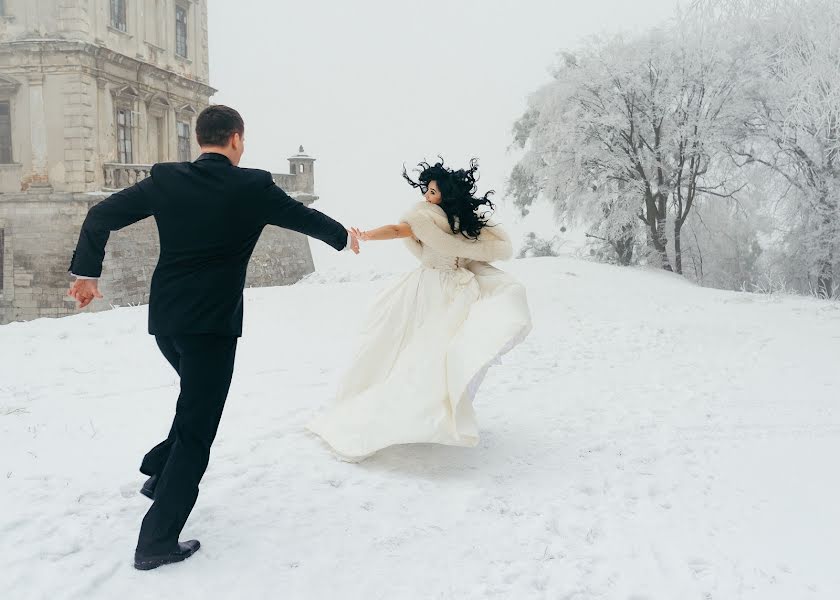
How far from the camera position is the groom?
327 cm

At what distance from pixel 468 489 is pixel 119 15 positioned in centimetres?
2130

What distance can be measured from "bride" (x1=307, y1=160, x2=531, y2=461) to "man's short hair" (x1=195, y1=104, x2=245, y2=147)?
1461mm

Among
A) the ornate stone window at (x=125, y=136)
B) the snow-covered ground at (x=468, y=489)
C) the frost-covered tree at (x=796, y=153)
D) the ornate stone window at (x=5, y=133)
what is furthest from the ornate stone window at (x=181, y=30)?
the snow-covered ground at (x=468, y=489)

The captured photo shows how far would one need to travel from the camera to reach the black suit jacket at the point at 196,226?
3.27 meters

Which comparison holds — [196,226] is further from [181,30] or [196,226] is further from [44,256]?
[181,30]

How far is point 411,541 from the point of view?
373cm

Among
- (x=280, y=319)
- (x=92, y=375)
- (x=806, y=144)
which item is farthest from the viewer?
(x=806, y=144)

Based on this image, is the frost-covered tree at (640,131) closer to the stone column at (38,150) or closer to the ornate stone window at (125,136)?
the ornate stone window at (125,136)

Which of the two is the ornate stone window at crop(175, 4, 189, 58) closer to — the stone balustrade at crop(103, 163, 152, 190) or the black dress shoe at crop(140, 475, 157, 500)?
the stone balustrade at crop(103, 163, 152, 190)

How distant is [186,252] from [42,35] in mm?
19533

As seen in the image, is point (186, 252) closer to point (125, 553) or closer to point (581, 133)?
point (125, 553)

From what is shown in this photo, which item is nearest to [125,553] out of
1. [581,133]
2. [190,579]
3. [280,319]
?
[190,579]

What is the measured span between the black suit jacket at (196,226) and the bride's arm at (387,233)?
1360 millimetres

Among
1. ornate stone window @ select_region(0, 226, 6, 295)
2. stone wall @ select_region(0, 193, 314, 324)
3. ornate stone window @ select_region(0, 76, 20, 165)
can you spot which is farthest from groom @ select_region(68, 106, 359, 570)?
ornate stone window @ select_region(0, 76, 20, 165)
